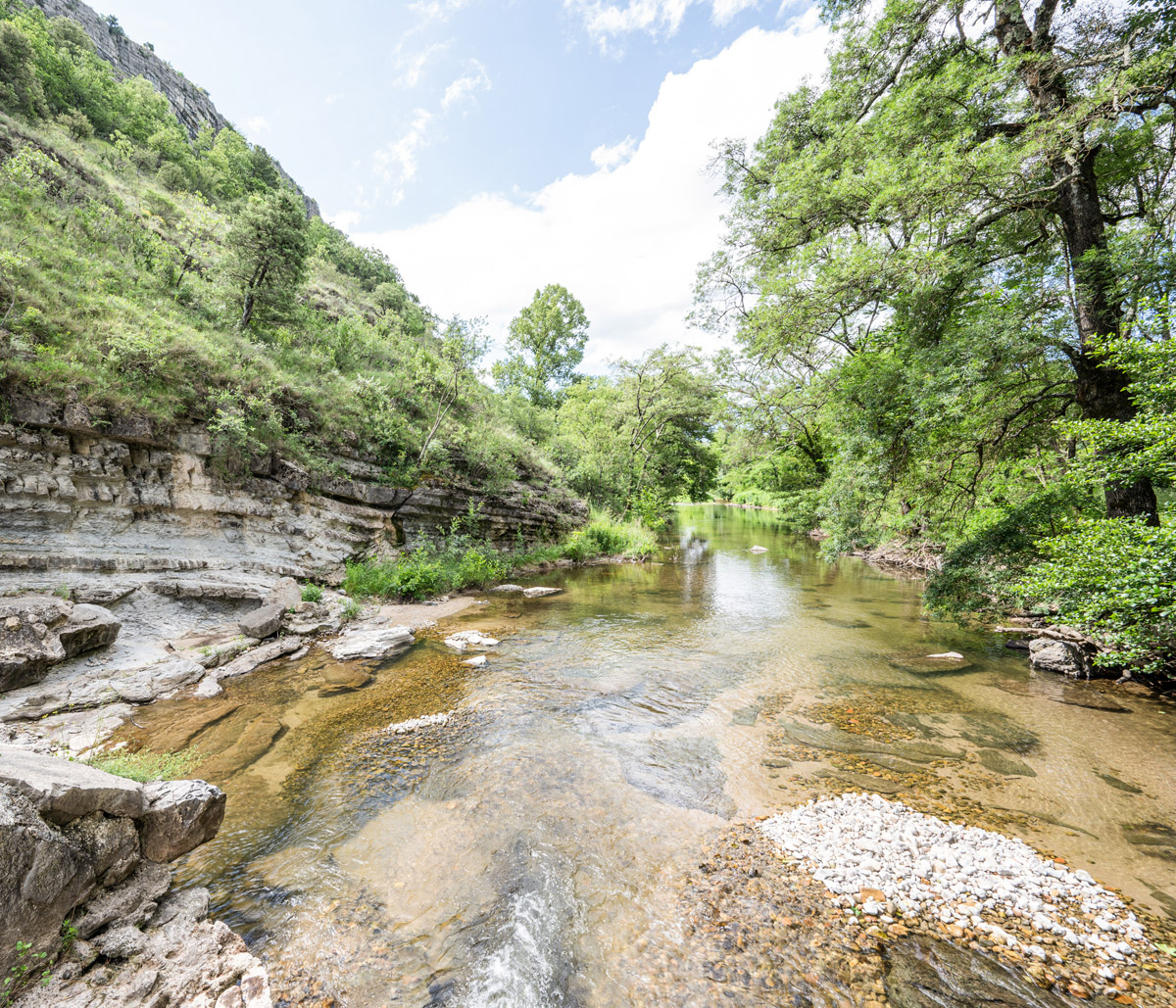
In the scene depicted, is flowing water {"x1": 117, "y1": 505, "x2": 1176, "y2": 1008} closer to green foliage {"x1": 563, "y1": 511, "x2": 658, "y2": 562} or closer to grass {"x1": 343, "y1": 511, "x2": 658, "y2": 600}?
grass {"x1": 343, "y1": 511, "x2": 658, "y2": 600}

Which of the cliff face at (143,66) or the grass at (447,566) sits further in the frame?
the cliff face at (143,66)

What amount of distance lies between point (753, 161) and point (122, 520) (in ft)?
55.0

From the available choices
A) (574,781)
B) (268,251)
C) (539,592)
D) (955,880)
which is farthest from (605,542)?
(955,880)

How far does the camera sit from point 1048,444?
899 cm

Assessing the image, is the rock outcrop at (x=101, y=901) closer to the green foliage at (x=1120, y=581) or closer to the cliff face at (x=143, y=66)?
the green foliage at (x=1120, y=581)

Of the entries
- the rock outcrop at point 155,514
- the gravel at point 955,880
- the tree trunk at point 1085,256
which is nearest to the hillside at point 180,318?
the rock outcrop at point 155,514

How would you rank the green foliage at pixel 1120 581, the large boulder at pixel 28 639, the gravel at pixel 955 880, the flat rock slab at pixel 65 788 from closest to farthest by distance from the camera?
the flat rock slab at pixel 65 788 < the gravel at pixel 955 880 < the green foliage at pixel 1120 581 < the large boulder at pixel 28 639

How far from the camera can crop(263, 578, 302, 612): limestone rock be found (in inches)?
353

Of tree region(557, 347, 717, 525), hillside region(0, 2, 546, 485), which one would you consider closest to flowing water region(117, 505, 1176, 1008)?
hillside region(0, 2, 546, 485)

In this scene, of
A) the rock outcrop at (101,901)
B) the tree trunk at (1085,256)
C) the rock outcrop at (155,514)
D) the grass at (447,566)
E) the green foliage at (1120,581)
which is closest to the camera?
the rock outcrop at (101,901)

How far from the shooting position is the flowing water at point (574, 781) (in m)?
3.09

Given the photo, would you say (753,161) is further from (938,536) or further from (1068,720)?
(1068,720)

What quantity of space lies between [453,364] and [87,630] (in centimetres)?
1125

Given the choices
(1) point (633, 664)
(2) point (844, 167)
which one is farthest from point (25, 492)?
(2) point (844, 167)
